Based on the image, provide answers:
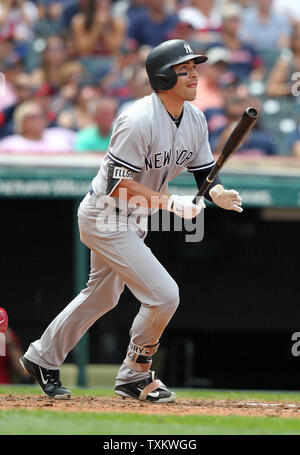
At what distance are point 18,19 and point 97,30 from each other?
3.11ft

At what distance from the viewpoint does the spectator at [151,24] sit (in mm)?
9984

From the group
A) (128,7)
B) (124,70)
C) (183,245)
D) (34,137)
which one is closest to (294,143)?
(183,245)

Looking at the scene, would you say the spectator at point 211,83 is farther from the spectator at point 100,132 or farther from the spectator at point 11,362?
the spectator at point 11,362

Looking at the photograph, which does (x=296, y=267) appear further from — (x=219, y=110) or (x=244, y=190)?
(x=219, y=110)

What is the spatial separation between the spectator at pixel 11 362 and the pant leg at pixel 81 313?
302cm

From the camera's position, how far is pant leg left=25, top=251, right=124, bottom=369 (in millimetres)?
4867

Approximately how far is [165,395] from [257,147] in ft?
13.4

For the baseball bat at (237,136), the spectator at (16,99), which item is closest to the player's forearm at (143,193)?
the baseball bat at (237,136)

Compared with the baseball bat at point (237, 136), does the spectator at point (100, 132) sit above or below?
above

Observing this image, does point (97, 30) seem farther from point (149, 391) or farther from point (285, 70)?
point (149, 391)

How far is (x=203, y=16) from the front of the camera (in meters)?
10.3

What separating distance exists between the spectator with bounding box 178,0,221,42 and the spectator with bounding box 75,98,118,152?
6.91 ft

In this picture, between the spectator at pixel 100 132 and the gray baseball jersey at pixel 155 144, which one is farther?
the spectator at pixel 100 132

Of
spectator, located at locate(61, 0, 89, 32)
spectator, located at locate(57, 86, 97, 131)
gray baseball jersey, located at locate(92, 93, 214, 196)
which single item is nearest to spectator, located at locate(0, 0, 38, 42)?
spectator, located at locate(61, 0, 89, 32)
